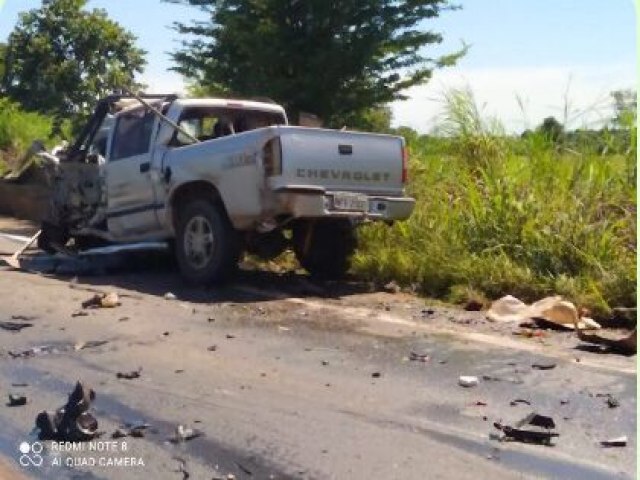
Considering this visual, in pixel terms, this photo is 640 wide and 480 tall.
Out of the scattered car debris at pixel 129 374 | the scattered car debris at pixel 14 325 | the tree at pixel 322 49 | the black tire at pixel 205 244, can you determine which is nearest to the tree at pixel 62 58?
the tree at pixel 322 49

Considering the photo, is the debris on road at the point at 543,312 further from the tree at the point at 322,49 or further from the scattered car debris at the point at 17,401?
the tree at the point at 322,49

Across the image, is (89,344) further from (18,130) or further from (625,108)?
(18,130)

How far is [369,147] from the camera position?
352 inches

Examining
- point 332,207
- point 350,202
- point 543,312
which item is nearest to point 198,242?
point 332,207

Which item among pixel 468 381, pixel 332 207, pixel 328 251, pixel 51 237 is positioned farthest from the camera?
pixel 51 237

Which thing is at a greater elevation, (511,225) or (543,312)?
(511,225)

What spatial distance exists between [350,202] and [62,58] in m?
24.5

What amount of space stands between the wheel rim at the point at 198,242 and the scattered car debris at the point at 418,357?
3116 millimetres

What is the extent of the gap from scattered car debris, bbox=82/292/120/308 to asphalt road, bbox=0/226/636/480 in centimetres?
15

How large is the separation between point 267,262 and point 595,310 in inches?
164

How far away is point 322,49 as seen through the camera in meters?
13.3

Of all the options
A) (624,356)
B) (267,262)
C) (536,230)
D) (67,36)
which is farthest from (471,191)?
(67,36)

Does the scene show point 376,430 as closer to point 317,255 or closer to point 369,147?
point 369,147

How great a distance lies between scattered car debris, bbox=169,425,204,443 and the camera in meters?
4.49
